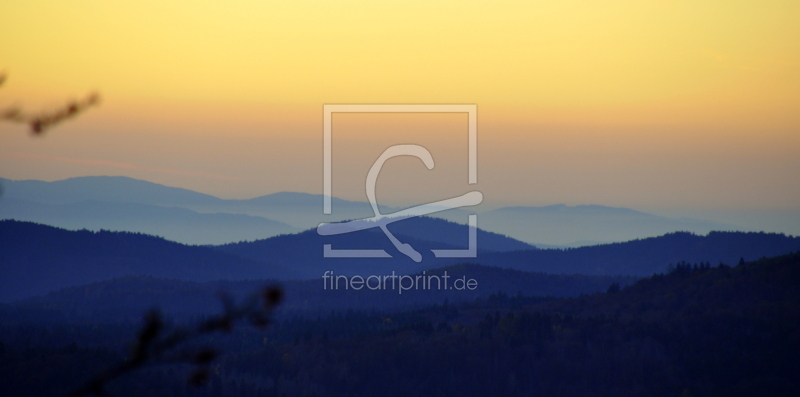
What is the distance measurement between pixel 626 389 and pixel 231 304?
645 ft

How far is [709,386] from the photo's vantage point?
19375 centimetres

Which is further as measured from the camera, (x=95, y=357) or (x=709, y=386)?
(x=709, y=386)

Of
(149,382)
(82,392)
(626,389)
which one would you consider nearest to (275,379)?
(149,382)

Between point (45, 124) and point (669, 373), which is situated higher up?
point (45, 124)

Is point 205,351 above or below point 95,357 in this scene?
above

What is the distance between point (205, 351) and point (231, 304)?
1.09 metres

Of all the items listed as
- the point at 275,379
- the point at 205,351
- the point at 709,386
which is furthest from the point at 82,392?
the point at 709,386

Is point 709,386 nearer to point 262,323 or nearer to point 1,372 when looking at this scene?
point 1,372

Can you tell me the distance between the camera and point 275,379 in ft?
636

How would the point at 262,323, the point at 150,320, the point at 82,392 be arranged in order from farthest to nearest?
the point at 82,392
the point at 262,323
the point at 150,320

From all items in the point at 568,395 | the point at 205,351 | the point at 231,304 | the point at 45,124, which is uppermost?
the point at 45,124

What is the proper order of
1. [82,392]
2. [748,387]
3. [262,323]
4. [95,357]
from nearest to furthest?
[262,323] → [82,392] → [95,357] → [748,387]

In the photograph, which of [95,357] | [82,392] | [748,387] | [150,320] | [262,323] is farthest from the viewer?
[748,387]

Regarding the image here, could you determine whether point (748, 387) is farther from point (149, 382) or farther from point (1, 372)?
point (1, 372)
